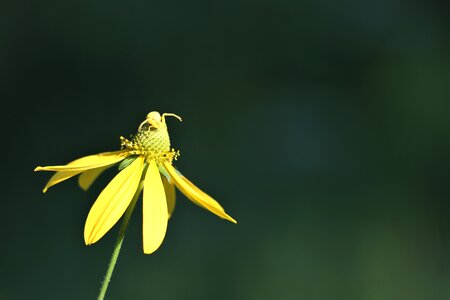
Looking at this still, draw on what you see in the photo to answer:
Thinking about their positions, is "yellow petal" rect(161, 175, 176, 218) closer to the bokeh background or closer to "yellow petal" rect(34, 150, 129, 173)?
"yellow petal" rect(34, 150, 129, 173)

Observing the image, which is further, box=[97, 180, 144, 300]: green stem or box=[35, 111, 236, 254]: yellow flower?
box=[35, 111, 236, 254]: yellow flower

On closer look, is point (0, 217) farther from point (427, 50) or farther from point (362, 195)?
point (427, 50)

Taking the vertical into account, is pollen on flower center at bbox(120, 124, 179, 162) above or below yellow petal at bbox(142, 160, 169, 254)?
Answer: above

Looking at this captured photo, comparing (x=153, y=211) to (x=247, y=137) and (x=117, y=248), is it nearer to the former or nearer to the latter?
(x=117, y=248)

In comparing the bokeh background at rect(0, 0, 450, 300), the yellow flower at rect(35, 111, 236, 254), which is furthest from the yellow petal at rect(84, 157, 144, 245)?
the bokeh background at rect(0, 0, 450, 300)

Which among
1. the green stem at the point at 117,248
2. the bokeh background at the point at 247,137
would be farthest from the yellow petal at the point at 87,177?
the bokeh background at the point at 247,137

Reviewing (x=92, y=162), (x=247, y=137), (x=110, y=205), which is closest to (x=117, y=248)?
(x=110, y=205)
